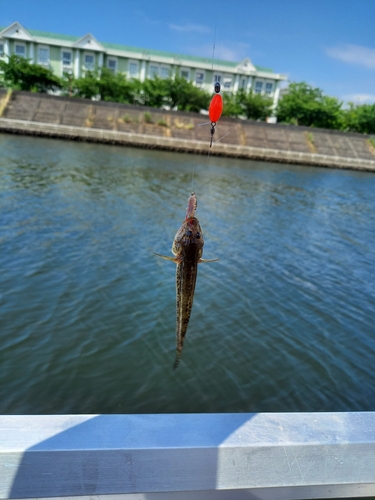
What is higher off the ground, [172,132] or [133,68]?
[133,68]

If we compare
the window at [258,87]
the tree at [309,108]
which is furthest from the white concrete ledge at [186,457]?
the window at [258,87]

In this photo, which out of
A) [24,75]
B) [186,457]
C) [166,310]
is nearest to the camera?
[186,457]

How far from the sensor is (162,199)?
19.2 metres

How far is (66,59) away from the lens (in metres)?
67.2

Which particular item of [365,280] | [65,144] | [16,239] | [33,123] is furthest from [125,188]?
[33,123]

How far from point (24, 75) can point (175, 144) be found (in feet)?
79.1

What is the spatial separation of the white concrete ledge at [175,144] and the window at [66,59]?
32.9 meters

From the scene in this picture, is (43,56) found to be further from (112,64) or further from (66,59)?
(112,64)

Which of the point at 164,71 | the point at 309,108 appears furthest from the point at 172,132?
the point at 164,71

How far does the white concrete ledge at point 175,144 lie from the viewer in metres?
39.0

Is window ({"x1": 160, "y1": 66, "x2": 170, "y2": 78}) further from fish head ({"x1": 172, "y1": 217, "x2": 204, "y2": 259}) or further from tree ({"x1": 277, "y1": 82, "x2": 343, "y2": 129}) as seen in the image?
fish head ({"x1": 172, "y1": 217, "x2": 204, "y2": 259})

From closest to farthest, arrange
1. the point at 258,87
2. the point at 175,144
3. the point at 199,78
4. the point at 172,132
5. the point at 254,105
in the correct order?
the point at 175,144
the point at 172,132
the point at 254,105
the point at 199,78
the point at 258,87

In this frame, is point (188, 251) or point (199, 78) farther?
point (199, 78)

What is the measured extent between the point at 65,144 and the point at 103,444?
1451 inches
